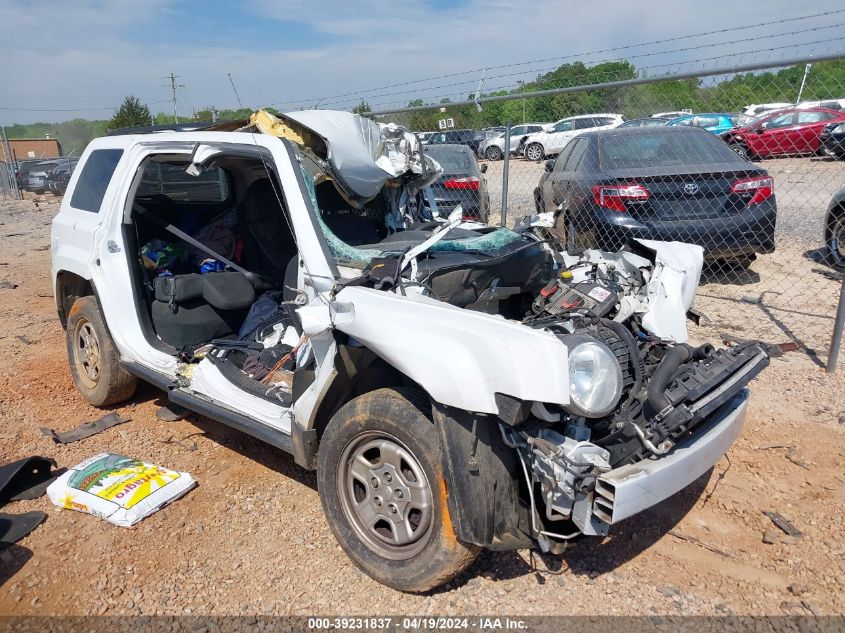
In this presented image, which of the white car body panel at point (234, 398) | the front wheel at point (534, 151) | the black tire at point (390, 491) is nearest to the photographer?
the black tire at point (390, 491)

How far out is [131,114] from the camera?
3253cm

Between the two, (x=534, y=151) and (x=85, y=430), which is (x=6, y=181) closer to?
(x=534, y=151)

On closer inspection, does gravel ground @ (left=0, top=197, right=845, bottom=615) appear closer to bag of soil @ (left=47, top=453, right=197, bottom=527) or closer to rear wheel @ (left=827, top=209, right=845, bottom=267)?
bag of soil @ (left=47, top=453, right=197, bottom=527)

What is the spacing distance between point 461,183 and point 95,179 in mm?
5997

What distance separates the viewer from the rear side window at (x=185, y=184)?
4.94 m

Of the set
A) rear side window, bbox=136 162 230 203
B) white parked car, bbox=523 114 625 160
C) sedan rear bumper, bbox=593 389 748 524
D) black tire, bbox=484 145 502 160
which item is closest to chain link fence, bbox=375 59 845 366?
rear side window, bbox=136 162 230 203

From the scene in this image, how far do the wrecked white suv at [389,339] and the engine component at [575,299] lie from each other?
0.01 metres

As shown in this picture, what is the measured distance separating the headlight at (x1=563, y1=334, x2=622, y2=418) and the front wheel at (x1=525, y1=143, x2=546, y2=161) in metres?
15.5

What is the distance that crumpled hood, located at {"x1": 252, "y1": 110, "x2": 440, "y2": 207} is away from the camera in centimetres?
377

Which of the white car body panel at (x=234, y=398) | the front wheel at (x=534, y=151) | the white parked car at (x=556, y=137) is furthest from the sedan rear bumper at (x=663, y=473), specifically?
the front wheel at (x=534, y=151)

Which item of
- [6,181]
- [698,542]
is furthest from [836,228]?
[6,181]

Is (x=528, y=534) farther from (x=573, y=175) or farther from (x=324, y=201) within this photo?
(x=573, y=175)

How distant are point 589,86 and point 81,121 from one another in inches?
1962

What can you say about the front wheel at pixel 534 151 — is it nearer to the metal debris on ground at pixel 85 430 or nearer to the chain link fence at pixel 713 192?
the chain link fence at pixel 713 192
